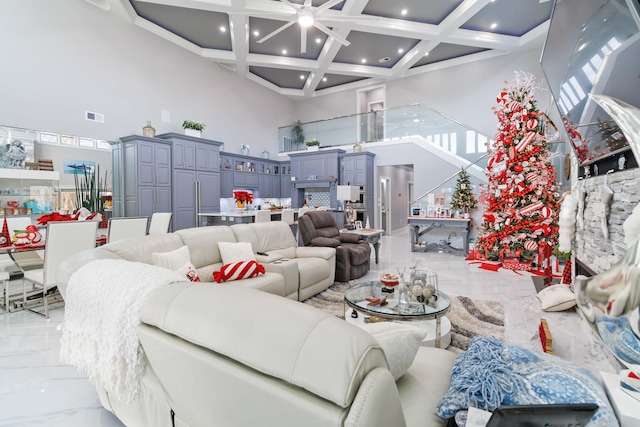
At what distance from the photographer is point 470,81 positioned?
30.2ft

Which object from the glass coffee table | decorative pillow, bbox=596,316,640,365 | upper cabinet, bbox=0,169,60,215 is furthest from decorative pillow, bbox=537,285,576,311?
upper cabinet, bbox=0,169,60,215

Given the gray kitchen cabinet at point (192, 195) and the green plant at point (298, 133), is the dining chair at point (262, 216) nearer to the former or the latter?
the gray kitchen cabinet at point (192, 195)

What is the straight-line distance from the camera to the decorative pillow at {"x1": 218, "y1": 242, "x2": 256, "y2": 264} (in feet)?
10.9

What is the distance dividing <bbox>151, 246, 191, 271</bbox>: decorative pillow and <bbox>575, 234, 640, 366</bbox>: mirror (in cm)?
273

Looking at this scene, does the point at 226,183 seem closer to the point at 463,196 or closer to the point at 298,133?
the point at 298,133

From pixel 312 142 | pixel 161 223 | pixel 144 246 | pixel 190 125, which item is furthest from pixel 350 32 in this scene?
pixel 144 246

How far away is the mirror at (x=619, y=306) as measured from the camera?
282mm

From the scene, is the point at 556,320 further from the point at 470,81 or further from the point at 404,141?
the point at 470,81

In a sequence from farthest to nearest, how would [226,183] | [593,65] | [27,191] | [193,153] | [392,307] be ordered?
[226,183] → [193,153] → [27,191] → [392,307] → [593,65]

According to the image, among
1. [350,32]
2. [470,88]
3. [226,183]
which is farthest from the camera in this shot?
[470,88]

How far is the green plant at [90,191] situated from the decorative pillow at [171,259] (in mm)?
4334

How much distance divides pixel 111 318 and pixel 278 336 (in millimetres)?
864

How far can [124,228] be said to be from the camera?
401 centimetres

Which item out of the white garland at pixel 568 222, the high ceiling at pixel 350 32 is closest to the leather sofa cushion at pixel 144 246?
the white garland at pixel 568 222
